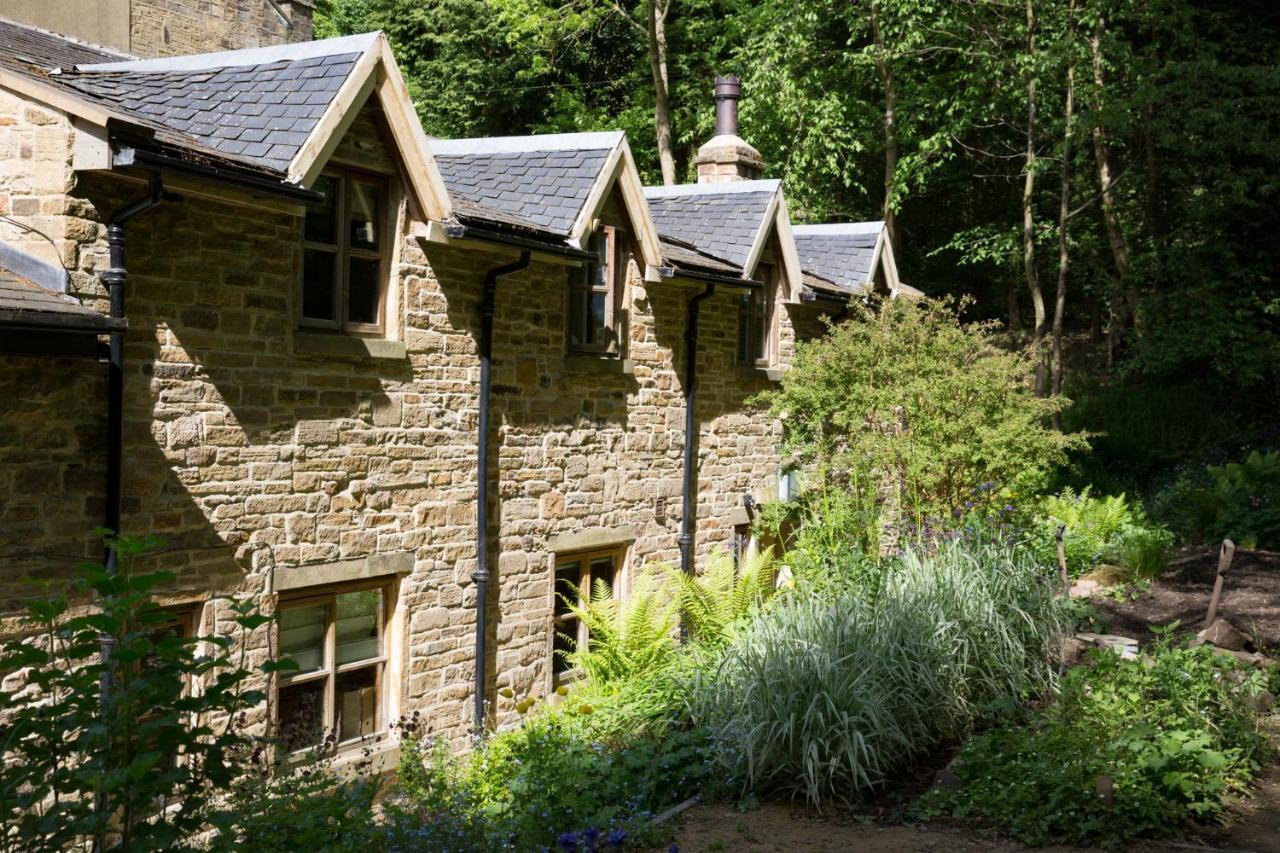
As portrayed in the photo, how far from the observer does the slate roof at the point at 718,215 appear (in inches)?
580

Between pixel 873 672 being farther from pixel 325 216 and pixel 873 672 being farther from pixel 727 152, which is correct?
pixel 727 152

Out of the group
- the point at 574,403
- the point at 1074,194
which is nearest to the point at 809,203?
the point at 1074,194

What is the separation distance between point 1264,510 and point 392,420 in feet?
40.6

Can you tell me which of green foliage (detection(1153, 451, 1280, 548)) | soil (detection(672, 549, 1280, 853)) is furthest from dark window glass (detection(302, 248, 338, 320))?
green foliage (detection(1153, 451, 1280, 548))

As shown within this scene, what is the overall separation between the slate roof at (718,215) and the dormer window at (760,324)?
68 centimetres

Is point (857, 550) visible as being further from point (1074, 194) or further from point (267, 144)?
point (1074, 194)

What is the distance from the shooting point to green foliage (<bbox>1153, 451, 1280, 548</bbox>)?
51.7ft

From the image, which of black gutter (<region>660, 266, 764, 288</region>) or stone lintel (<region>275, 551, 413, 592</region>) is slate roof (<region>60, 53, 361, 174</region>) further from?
black gutter (<region>660, 266, 764, 288</region>)

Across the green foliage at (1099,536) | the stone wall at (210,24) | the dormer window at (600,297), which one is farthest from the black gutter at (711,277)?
the stone wall at (210,24)

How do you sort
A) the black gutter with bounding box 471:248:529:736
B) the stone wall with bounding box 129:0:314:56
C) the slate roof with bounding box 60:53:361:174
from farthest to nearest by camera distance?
the stone wall with bounding box 129:0:314:56
the black gutter with bounding box 471:248:529:736
the slate roof with bounding box 60:53:361:174

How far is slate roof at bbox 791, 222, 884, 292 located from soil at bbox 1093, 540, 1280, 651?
5783 millimetres

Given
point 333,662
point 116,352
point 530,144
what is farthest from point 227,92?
point 333,662

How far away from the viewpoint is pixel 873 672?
7.85 metres

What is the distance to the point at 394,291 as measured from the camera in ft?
31.4
